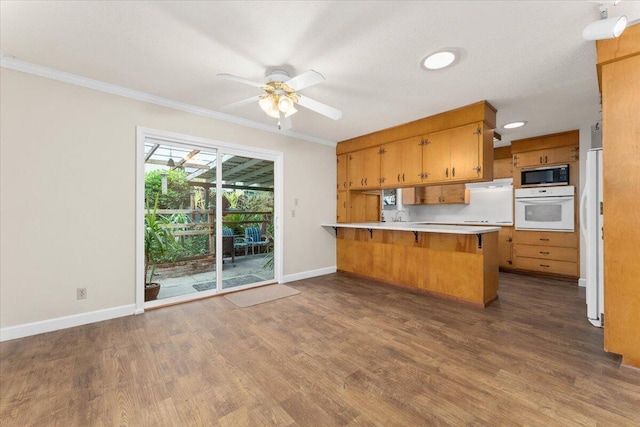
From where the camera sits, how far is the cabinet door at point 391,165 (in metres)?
4.20

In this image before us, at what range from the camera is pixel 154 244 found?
3.24 m

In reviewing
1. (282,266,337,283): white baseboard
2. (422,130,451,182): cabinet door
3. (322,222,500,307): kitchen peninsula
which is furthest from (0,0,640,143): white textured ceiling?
(282,266,337,283): white baseboard

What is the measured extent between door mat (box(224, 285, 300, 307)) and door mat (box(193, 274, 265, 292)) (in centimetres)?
24

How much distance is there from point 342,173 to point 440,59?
9.65ft

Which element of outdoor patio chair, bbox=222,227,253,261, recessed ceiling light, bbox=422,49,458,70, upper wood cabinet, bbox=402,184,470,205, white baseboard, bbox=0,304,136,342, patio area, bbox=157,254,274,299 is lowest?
white baseboard, bbox=0,304,136,342

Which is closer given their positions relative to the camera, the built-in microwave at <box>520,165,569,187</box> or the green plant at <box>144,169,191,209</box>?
the green plant at <box>144,169,191,209</box>

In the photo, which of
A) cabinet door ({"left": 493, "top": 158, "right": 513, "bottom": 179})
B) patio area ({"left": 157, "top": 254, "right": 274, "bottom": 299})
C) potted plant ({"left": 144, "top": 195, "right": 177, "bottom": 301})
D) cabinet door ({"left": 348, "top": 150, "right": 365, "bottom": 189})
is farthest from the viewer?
cabinet door ({"left": 493, "top": 158, "right": 513, "bottom": 179})

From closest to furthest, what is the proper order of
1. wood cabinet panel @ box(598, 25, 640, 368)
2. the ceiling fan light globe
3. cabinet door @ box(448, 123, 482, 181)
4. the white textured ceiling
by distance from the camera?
the white textured ceiling → wood cabinet panel @ box(598, 25, 640, 368) → the ceiling fan light globe → cabinet door @ box(448, 123, 482, 181)

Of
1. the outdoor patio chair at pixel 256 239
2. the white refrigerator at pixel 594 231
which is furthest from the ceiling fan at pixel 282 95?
the white refrigerator at pixel 594 231

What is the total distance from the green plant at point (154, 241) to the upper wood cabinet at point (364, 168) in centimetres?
311

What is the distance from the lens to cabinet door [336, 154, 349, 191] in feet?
16.6

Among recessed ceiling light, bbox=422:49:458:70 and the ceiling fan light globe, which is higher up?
recessed ceiling light, bbox=422:49:458:70

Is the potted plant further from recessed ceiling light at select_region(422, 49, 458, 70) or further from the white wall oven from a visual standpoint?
the white wall oven

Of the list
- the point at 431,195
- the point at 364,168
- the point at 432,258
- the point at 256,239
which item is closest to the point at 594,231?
the point at 432,258
